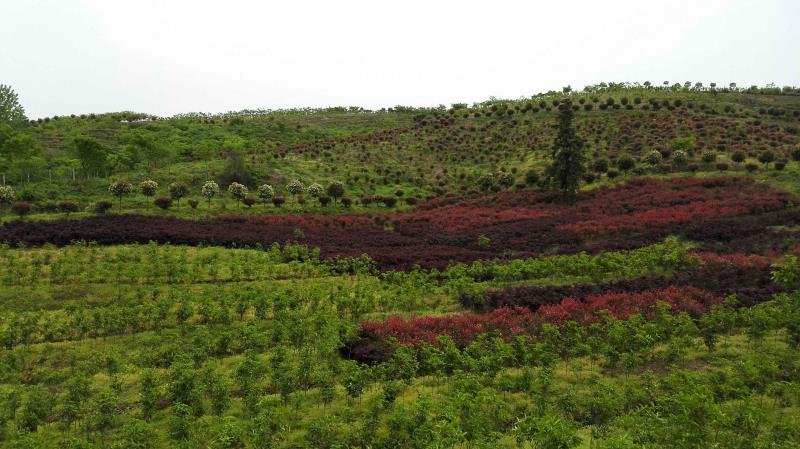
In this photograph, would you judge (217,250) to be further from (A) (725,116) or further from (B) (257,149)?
(A) (725,116)

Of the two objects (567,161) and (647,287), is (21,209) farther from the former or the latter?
(567,161)

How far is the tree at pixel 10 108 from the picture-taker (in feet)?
217

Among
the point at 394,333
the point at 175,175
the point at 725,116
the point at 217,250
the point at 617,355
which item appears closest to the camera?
the point at 617,355

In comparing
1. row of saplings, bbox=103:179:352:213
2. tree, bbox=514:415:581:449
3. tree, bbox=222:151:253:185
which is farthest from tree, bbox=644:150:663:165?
tree, bbox=514:415:581:449

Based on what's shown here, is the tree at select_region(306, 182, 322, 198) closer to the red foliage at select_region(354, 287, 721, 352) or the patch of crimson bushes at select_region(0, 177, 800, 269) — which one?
the patch of crimson bushes at select_region(0, 177, 800, 269)

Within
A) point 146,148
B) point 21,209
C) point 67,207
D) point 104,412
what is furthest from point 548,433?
point 146,148

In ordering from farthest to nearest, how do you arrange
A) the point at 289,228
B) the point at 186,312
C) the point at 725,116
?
1. the point at 725,116
2. the point at 289,228
3. the point at 186,312

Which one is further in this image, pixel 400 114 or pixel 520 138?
pixel 400 114

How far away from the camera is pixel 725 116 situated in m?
65.2

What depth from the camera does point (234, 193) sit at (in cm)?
4031

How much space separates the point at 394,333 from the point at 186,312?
811cm

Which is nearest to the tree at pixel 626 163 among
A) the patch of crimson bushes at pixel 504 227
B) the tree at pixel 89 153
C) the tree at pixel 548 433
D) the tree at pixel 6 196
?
the patch of crimson bushes at pixel 504 227

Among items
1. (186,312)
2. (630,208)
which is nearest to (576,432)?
(186,312)

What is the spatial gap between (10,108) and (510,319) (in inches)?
3263
